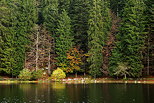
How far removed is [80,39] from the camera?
63875 millimetres

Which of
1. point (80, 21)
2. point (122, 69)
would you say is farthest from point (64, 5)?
point (122, 69)

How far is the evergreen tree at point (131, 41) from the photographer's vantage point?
52500mm

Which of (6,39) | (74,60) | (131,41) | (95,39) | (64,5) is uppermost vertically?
(64,5)

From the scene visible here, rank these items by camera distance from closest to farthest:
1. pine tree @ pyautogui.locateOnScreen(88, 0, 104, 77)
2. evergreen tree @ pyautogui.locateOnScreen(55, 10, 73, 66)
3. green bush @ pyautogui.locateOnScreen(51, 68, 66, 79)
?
green bush @ pyautogui.locateOnScreen(51, 68, 66, 79), pine tree @ pyautogui.locateOnScreen(88, 0, 104, 77), evergreen tree @ pyautogui.locateOnScreen(55, 10, 73, 66)

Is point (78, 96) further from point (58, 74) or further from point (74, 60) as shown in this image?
point (74, 60)

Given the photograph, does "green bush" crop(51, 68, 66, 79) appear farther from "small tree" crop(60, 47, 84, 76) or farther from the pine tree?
the pine tree

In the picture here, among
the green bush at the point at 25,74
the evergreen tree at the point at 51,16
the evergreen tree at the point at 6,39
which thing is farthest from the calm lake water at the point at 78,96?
the evergreen tree at the point at 51,16

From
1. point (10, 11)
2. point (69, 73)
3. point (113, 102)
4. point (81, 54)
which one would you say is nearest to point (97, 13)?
point (81, 54)

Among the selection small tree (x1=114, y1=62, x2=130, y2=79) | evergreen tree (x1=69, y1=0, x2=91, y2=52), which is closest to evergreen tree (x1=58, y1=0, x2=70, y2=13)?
evergreen tree (x1=69, y1=0, x2=91, y2=52)

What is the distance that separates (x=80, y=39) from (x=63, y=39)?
17.3 feet

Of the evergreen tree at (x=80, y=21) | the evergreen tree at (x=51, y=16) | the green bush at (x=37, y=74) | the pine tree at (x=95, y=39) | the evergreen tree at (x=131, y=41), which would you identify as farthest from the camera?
the evergreen tree at (x=51, y=16)

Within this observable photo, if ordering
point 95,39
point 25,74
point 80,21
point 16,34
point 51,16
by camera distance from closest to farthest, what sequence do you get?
point 25,74, point 95,39, point 16,34, point 80,21, point 51,16

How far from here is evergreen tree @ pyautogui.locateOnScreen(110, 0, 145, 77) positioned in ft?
172

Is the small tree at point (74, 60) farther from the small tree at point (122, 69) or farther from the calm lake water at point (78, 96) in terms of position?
the calm lake water at point (78, 96)
